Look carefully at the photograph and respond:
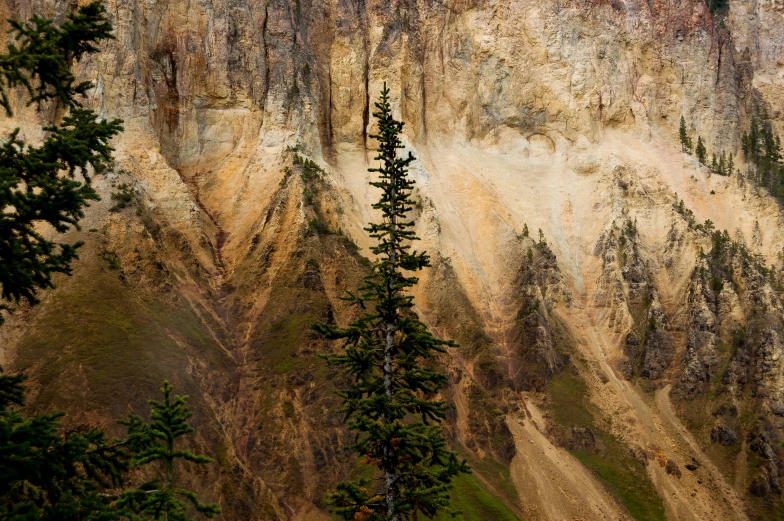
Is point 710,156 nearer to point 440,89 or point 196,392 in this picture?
point 440,89

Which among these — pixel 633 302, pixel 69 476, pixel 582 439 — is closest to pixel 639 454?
pixel 582 439

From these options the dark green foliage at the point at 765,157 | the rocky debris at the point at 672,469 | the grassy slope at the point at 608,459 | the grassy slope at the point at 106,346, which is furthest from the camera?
the dark green foliage at the point at 765,157

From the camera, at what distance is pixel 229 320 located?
189 ft

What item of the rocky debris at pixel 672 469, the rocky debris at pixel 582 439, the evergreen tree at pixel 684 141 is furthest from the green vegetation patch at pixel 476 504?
the evergreen tree at pixel 684 141

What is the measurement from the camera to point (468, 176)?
260 feet

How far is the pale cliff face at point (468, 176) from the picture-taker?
57550 mm

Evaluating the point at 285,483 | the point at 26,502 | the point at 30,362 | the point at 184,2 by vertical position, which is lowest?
the point at 285,483

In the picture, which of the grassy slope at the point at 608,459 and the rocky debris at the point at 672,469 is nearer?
the grassy slope at the point at 608,459

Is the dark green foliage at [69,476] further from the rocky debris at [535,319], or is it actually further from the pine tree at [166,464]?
the rocky debris at [535,319]

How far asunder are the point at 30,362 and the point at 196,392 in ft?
34.5

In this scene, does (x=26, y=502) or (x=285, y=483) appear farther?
(x=285, y=483)

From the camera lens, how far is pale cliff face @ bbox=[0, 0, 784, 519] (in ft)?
189

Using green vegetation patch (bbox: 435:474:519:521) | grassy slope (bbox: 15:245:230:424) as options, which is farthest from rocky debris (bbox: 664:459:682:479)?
grassy slope (bbox: 15:245:230:424)

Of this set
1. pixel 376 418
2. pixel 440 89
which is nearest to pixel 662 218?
pixel 440 89
